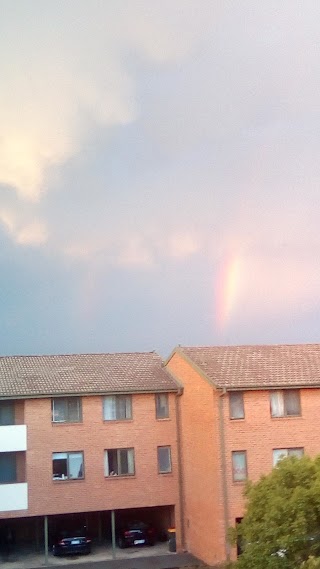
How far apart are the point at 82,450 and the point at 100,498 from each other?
2273 mm

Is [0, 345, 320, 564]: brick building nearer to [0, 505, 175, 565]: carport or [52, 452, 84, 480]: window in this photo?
[52, 452, 84, 480]: window

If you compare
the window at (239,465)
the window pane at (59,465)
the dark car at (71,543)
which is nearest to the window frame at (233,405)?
the window at (239,465)

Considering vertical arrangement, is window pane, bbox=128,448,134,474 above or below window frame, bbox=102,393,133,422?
below

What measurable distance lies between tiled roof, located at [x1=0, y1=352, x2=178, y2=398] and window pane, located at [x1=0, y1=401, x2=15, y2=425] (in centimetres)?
82

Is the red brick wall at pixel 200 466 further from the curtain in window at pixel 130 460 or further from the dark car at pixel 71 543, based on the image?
the dark car at pixel 71 543

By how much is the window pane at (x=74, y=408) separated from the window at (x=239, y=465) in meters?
7.51

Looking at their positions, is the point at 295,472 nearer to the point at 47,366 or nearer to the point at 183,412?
the point at 183,412

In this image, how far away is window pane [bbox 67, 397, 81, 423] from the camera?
32281 millimetres

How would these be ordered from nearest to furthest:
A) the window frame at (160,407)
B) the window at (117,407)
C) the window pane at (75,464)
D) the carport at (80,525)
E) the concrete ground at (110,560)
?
the concrete ground at (110,560) < the window pane at (75,464) < the window at (117,407) < the window frame at (160,407) < the carport at (80,525)

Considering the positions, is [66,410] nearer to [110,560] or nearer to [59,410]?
[59,410]

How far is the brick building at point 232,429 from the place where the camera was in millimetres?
28984

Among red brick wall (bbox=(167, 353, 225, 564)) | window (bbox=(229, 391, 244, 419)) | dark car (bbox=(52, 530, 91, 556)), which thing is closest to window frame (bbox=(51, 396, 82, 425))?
red brick wall (bbox=(167, 353, 225, 564))

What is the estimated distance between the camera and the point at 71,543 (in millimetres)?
31531

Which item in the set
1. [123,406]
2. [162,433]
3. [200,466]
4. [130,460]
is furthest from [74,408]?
[200,466]
